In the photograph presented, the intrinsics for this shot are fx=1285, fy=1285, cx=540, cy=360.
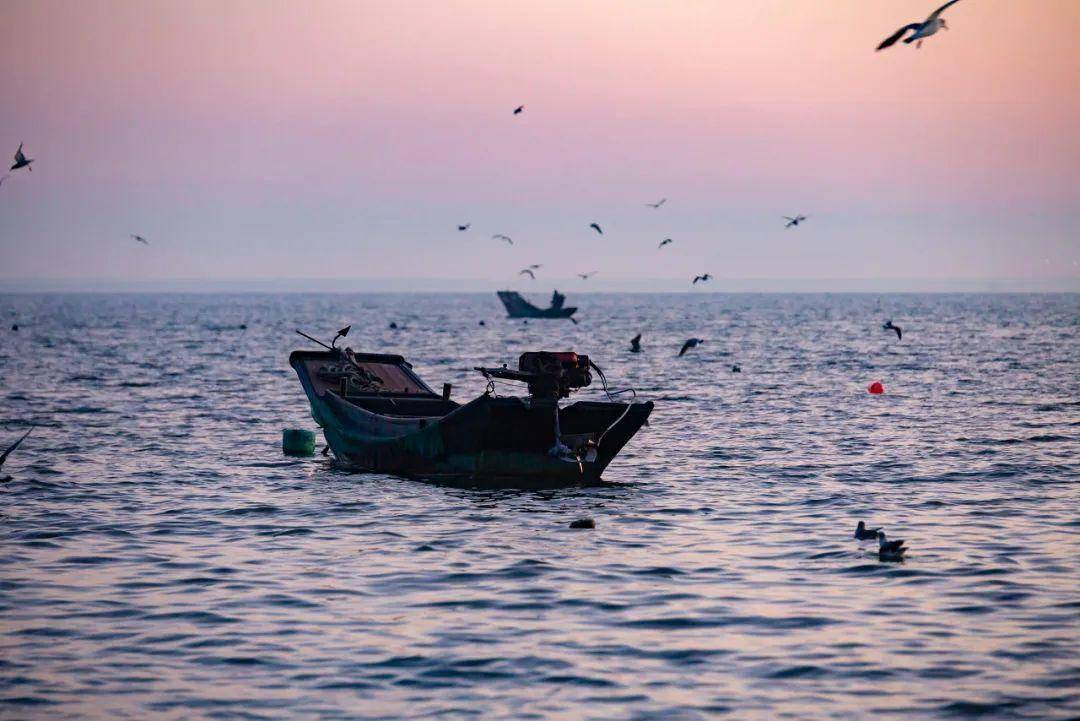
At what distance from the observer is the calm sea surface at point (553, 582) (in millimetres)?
10828

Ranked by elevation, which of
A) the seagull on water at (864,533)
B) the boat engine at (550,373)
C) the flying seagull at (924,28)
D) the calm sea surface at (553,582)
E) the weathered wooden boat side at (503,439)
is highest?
the flying seagull at (924,28)

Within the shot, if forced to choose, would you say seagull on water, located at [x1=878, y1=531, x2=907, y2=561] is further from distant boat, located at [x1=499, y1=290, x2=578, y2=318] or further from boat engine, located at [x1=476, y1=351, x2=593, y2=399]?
distant boat, located at [x1=499, y1=290, x2=578, y2=318]

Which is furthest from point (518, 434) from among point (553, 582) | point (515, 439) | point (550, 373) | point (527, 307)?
point (527, 307)

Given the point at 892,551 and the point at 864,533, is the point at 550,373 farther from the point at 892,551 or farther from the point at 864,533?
the point at 892,551

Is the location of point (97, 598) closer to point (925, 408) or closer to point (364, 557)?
point (364, 557)

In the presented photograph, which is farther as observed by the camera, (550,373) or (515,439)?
(515,439)

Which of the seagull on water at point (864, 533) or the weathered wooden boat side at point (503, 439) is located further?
the weathered wooden boat side at point (503, 439)

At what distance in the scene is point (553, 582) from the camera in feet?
49.1

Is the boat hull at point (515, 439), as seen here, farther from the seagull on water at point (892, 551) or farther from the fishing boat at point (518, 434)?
the seagull on water at point (892, 551)

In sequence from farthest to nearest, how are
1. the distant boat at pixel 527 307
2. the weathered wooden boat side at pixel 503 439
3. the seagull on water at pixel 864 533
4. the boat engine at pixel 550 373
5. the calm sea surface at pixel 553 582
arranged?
1. the distant boat at pixel 527 307
2. the weathered wooden boat side at pixel 503 439
3. the boat engine at pixel 550 373
4. the seagull on water at pixel 864 533
5. the calm sea surface at pixel 553 582

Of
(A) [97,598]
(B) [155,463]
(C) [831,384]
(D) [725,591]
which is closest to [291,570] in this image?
(A) [97,598]

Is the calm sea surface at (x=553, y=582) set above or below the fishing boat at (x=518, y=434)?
below

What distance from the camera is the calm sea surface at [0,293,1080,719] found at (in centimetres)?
1083

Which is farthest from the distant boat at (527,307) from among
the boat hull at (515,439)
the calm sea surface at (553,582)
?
the boat hull at (515,439)
